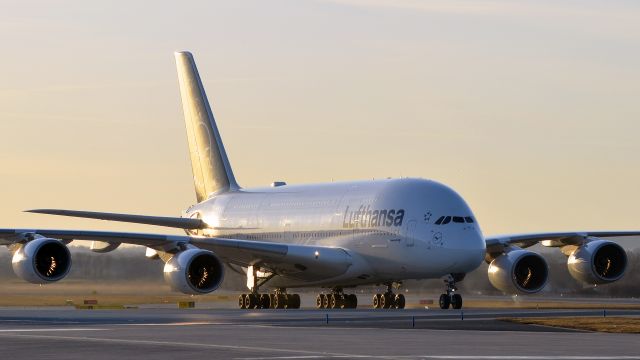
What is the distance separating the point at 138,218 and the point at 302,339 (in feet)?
91.0

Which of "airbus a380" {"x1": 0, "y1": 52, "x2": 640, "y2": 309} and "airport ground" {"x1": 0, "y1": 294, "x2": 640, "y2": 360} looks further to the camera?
"airbus a380" {"x1": 0, "y1": 52, "x2": 640, "y2": 309}

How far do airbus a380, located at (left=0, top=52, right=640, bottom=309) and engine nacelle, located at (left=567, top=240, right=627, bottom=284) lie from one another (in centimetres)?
4

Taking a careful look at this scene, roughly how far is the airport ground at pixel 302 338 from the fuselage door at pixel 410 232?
991cm

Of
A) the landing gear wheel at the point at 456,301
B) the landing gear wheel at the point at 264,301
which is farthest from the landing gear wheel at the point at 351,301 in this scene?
the landing gear wheel at the point at 456,301

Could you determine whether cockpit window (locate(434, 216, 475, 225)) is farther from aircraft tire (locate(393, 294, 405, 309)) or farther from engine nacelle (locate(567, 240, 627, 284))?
engine nacelle (locate(567, 240, 627, 284))

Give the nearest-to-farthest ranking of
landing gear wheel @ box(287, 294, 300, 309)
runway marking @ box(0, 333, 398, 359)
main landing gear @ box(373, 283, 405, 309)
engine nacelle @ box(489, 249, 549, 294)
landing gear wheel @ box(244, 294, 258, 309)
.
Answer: runway marking @ box(0, 333, 398, 359), engine nacelle @ box(489, 249, 549, 294), main landing gear @ box(373, 283, 405, 309), landing gear wheel @ box(244, 294, 258, 309), landing gear wheel @ box(287, 294, 300, 309)

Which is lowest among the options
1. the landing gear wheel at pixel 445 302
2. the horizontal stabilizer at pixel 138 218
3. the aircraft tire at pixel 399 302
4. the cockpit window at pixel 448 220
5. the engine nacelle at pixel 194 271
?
the landing gear wheel at pixel 445 302

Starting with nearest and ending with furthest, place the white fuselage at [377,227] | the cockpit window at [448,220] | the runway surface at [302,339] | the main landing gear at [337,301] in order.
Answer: the runway surface at [302,339] < the white fuselage at [377,227] < the cockpit window at [448,220] < the main landing gear at [337,301]

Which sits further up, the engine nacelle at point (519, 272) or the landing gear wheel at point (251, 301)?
the engine nacelle at point (519, 272)

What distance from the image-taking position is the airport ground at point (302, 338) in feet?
71.7

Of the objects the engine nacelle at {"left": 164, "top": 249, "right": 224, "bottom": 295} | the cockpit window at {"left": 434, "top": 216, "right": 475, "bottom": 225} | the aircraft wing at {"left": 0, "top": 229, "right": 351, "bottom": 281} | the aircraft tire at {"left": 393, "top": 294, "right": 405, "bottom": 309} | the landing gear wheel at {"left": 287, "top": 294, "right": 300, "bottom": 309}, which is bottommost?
the aircraft tire at {"left": 393, "top": 294, "right": 405, "bottom": 309}

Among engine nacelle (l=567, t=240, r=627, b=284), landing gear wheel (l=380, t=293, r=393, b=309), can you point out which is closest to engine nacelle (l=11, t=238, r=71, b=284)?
landing gear wheel (l=380, t=293, r=393, b=309)

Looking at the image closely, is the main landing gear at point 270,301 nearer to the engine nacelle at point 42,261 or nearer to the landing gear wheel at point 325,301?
the landing gear wheel at point 325,301

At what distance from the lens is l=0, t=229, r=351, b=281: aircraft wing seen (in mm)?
47250
